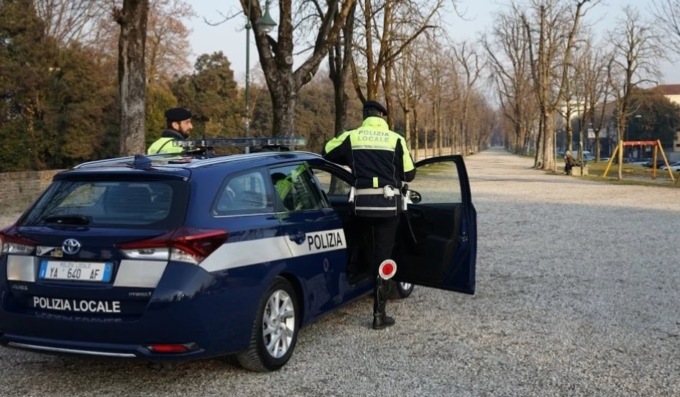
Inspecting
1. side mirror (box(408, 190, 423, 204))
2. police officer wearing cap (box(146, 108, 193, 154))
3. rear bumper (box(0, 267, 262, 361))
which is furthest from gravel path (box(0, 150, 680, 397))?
police officer wearing cap (box(146, 108, 193, 154))

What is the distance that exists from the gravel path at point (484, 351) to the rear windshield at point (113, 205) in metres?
0.96

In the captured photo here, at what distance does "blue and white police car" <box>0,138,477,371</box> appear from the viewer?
13.6 ft

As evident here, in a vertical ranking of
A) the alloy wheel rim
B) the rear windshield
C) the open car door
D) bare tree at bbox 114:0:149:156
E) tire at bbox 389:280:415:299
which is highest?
bare tree at bbox 114:0:149:156

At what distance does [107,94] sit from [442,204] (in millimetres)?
25794

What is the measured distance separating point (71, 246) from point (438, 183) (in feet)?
11.8

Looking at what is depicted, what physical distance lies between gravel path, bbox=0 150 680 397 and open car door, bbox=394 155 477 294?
1.43ft

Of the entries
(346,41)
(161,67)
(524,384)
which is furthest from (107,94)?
(524,384)

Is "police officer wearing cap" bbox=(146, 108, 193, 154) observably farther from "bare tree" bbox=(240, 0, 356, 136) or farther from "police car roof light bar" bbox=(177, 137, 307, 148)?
"bare tree" bbox=(240, 0, 356, 136)

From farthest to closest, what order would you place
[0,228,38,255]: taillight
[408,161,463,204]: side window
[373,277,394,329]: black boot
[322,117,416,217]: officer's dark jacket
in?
[408,161,463,204]: side window → [373,277,394,329]: black boot → [322,117,416,217]: officer's dark jacket → [0,228,38,255]: taillight

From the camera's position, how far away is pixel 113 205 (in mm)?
4496

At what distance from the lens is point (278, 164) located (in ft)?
17.6

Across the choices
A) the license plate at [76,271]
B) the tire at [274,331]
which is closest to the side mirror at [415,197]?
the tire at [274,331]

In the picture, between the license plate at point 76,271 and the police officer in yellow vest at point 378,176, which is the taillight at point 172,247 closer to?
the license plate at point 76,271

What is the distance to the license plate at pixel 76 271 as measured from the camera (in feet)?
13.8
